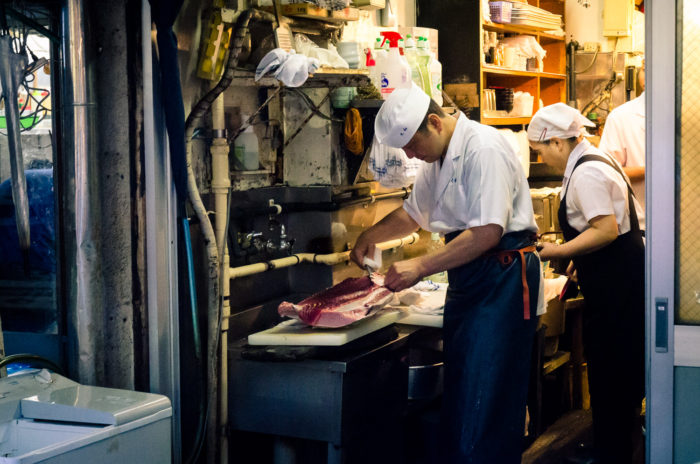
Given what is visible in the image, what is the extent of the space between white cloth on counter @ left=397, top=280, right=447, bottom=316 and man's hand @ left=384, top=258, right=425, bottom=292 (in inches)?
25.2

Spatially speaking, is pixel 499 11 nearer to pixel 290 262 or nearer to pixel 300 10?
pixel 300 10

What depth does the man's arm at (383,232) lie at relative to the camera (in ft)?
14.3

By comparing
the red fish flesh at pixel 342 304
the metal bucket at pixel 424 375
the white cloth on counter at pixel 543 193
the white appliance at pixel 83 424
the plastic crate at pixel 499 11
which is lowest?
the metal bucket at pixel 424 375

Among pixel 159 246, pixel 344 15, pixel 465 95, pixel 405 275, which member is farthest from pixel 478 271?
pixel 465 95

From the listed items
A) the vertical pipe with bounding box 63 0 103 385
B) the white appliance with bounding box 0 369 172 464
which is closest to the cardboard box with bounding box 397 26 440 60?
the vertical pipe with bounding box 63 0 103 385

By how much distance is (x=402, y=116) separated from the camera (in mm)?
3850

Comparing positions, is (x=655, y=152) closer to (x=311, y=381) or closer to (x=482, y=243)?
(x=482, y=243)

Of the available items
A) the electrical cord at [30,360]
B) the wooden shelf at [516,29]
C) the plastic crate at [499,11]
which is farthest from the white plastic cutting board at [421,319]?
the plastic crate at [499,11]

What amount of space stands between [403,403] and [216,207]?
1.41 metres

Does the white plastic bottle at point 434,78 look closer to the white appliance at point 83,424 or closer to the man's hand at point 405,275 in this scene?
the man's hand at point 405,275

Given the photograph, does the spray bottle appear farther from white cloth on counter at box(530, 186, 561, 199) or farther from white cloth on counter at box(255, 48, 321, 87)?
white cloth on counter at box(530, 186, 561, 199)

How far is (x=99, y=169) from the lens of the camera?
3.45 meters

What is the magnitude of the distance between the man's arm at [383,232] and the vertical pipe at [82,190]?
1.43 meters

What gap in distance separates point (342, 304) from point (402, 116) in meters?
1.00
